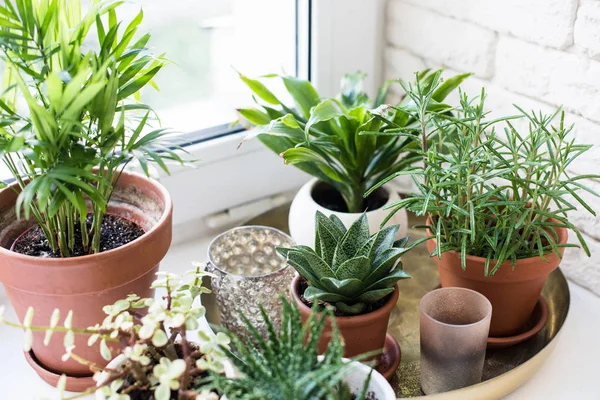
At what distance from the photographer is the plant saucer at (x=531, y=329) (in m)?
0.94

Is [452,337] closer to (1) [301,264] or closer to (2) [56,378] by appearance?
(1) [301,264]

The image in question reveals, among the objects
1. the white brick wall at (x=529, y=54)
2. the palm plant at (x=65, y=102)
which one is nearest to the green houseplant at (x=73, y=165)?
the palm plant at (x=65, y=102)

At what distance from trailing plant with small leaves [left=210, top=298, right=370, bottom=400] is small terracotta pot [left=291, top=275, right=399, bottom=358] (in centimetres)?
16

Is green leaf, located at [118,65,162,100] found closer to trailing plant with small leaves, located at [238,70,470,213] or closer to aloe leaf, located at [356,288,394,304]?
trailing plant with small leaves, located at [238,70,470,213]

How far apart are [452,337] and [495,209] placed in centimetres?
18

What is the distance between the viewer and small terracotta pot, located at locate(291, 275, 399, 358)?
808 millimetres

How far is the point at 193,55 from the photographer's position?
46.4 inches

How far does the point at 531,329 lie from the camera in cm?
96

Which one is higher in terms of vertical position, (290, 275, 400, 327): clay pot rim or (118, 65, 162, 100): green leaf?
(118, 65, 162, 100): green leaf

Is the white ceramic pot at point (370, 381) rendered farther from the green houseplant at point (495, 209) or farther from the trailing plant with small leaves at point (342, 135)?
the trailing plant with small leaves at point (342, 135)

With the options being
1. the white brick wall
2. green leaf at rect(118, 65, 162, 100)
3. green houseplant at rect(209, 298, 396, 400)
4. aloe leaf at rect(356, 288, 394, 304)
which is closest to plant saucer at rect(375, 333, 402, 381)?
aloe leaf at rect(356, 288, 394, 304)

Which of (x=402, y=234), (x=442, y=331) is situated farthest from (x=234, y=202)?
(x=442, y=331)

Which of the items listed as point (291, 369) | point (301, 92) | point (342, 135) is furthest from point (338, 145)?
point (291, 369)

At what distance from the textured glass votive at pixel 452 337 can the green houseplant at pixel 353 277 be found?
0.05 m
